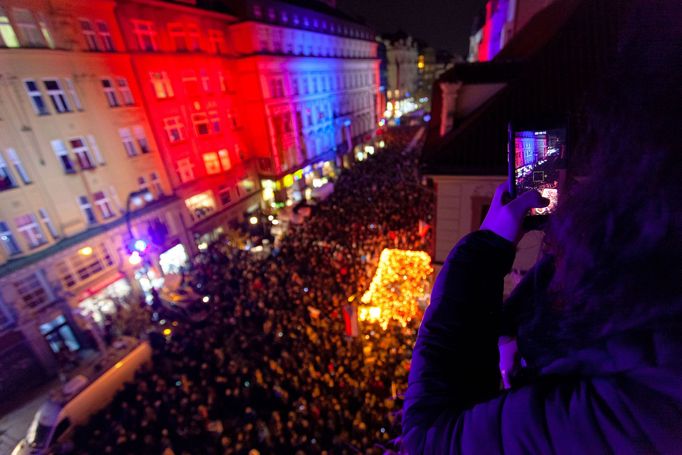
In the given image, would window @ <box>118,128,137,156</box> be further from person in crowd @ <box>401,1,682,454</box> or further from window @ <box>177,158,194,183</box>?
person in crowd @ <box>401,1,682,454</box>

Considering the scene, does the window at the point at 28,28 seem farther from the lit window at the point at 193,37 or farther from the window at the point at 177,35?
the lit window at the point at 193,37

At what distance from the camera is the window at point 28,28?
12680 millimetres

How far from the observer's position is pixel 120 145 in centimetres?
1670

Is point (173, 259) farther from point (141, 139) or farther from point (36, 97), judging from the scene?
point (36, 97)

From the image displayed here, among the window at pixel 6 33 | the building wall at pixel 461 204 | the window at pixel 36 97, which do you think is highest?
the window at pixel 6 33

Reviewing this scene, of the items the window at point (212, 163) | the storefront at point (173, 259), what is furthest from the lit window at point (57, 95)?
the storefront at point (173, 259)

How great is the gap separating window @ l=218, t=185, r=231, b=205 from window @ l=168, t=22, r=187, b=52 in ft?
30.1

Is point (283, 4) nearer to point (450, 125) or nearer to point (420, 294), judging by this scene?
point (450, 125)

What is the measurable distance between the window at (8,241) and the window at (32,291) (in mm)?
1188

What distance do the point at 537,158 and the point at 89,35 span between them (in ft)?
68.7

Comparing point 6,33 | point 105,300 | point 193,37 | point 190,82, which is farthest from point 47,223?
point 193,37

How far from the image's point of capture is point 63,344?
14.3 metres

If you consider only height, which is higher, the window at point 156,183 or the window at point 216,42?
the window at point 216,42

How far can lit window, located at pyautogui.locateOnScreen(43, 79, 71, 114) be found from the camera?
1382cm
